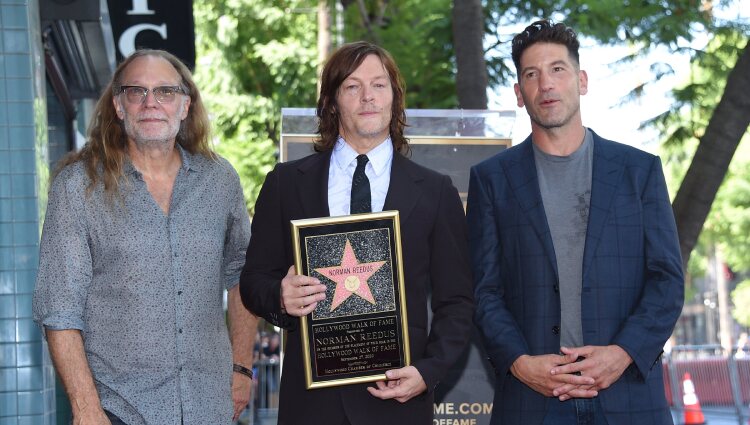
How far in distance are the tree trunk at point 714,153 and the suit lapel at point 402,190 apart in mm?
5066

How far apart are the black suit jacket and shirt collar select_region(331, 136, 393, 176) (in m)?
0.04

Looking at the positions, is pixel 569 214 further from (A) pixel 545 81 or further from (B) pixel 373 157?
(B) pixel 373 157

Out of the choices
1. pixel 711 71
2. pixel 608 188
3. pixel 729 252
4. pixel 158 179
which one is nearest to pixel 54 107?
pixel 711 71

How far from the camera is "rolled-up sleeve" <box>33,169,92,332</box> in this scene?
453 cm

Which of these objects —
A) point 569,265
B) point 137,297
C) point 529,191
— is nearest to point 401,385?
point 569,265

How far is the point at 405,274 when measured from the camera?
461 cm

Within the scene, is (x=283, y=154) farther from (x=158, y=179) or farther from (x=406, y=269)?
(x=406, y=269)

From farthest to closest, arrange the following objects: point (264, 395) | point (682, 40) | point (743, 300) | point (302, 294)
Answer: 1. point (743, 300)
2. point (264, 395)
3. point (682, 40)
4. point (302, 294)

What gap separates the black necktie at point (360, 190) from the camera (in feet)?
15.2

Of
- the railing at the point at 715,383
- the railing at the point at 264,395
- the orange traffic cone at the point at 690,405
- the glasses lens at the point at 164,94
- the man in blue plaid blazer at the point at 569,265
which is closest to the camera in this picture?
the man in blue plaid blazer at the point at 569,265

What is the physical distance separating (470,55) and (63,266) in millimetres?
7324

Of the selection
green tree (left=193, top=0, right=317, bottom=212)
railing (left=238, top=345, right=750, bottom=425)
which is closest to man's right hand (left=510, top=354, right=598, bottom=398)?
railing (left=238, top=345, right=750, bottom=425)

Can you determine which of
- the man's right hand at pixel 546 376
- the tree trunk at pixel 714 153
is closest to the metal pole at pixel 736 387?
the tree trunk at pixel 714 153

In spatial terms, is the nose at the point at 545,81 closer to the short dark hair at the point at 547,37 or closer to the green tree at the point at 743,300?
the short dark hair at the point at 547,37
